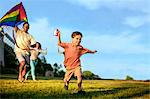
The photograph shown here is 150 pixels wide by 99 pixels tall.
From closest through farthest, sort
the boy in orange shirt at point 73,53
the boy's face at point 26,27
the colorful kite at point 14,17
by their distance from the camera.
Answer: the boy in orange shirt at point 73,53 < the colorful kite at point 14,17 < the boy's face at point 26,27

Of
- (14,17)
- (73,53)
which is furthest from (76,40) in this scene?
(14,17)

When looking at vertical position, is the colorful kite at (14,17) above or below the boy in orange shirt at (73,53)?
above

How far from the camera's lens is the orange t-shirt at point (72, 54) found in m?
13.1

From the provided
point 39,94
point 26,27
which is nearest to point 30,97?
point 39,94

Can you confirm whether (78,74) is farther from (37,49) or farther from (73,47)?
(37,49)

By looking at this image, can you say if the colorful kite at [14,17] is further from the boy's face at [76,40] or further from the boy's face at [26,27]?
the boy's face at [76,40]

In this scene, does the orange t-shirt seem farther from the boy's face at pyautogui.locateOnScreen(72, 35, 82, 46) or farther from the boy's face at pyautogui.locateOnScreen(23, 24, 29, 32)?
the boy's face at pyautogui.locateOnScreen(23, 24, 29, 32)

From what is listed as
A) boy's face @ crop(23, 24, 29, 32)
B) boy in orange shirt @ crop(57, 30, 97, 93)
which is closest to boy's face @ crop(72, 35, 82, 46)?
boy in orange shirt @ crop(57, 30, 97, 93)

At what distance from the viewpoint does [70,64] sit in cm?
1306

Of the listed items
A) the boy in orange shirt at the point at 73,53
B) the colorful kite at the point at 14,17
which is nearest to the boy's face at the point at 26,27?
the colorful kite at the point at 14,17

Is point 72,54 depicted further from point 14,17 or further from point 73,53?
point 14,17

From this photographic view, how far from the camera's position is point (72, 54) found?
1311 cm

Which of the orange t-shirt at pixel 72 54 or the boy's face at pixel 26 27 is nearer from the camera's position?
the orange t-shirt at pixel 72 54

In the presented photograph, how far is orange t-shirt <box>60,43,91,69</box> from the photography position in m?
13.1
